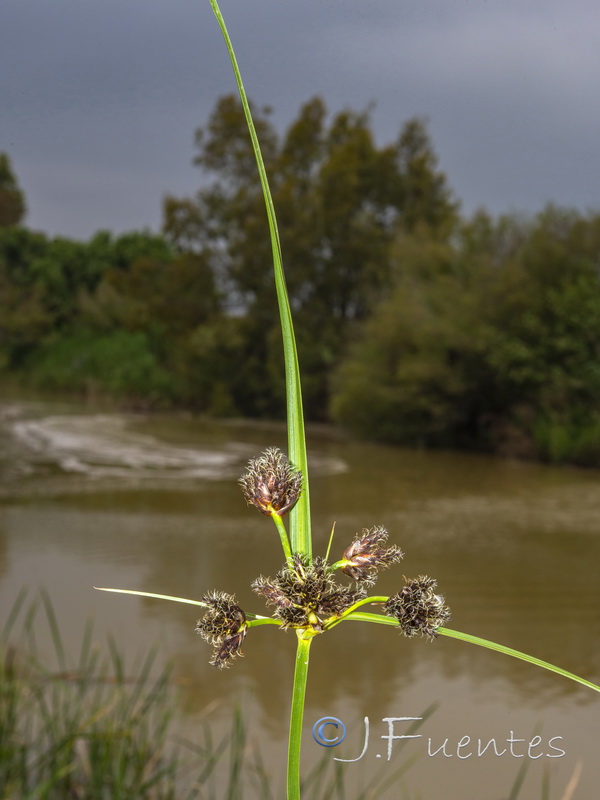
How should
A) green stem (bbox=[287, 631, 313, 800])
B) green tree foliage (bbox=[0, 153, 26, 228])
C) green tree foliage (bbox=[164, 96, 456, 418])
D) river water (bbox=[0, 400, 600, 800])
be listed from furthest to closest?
1. green tree foliage (bbox=[164, 96, 456, 418])
2. green tree foliage (bbox=[0, 153, 26, 228])
3. river water (bbox=[0, 400, 600, 800])
4. green stem (bbox=[287, 631, 313, 800])

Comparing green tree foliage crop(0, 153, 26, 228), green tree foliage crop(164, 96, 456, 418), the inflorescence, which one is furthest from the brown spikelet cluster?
green tree foliage crop(164, 96, 456, 418)

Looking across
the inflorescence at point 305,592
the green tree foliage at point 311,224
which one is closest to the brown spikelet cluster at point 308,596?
the inflorescence at point 305,592

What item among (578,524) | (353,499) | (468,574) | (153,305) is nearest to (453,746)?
(468,574)

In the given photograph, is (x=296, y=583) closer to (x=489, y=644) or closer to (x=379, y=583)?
(x=489, y=644)

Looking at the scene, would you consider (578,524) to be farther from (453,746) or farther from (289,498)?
(289,498)

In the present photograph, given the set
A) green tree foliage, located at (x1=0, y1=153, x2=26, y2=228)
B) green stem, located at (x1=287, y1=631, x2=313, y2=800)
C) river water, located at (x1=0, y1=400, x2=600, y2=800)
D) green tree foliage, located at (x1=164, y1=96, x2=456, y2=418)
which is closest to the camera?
green stem, located at (x1=287, y1=631, x2=313, y2=800)

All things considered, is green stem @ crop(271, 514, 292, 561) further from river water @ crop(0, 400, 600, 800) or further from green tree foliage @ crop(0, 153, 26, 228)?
green tree foliage @ crop(0, 153, 26, 228)

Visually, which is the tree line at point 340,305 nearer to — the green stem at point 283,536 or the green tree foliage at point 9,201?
the green tree foliage at point 9,201
